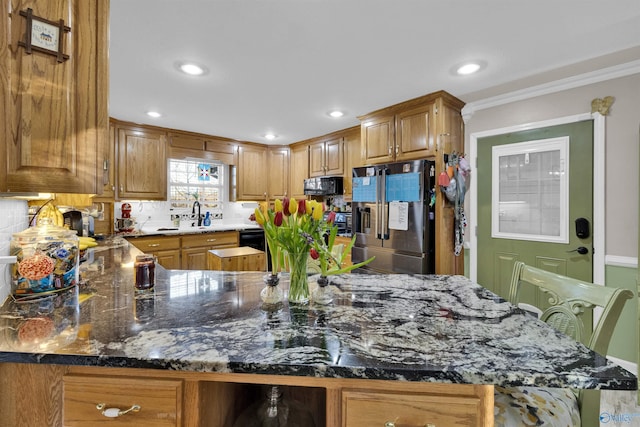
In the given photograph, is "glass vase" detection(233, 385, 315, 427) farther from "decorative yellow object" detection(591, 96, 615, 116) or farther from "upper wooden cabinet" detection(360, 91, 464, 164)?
"decorative yellow object" detection(591, 96, 615, 116)

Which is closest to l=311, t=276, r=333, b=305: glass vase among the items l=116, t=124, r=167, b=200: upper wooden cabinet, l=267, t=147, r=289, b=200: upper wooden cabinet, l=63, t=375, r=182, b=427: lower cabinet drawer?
l=63, t=375, r=182, b=427: lower cabinet drawer

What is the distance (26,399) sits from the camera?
2.48ft

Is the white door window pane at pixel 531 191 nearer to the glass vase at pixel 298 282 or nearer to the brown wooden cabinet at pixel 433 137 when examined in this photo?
the brown wooden cabinet at pixel 433 137

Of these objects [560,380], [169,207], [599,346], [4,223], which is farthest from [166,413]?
[169,207]

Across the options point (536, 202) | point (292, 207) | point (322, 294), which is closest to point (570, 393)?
point (322, 294)

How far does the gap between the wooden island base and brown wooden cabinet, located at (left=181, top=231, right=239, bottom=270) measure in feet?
11.0

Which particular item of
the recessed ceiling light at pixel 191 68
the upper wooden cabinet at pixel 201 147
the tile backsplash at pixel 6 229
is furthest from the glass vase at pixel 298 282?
the upper wooden cabinet at pixel 201 147

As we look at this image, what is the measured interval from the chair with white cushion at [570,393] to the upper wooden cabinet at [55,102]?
5.26ft

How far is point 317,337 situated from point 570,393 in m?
0.89

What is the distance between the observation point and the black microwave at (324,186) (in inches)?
161

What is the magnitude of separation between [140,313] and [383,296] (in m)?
0.91

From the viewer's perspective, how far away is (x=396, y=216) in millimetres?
2973

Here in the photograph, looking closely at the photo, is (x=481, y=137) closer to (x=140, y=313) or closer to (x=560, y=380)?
(x=560, y=380)

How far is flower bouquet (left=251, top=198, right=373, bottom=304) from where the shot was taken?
3.39ft
